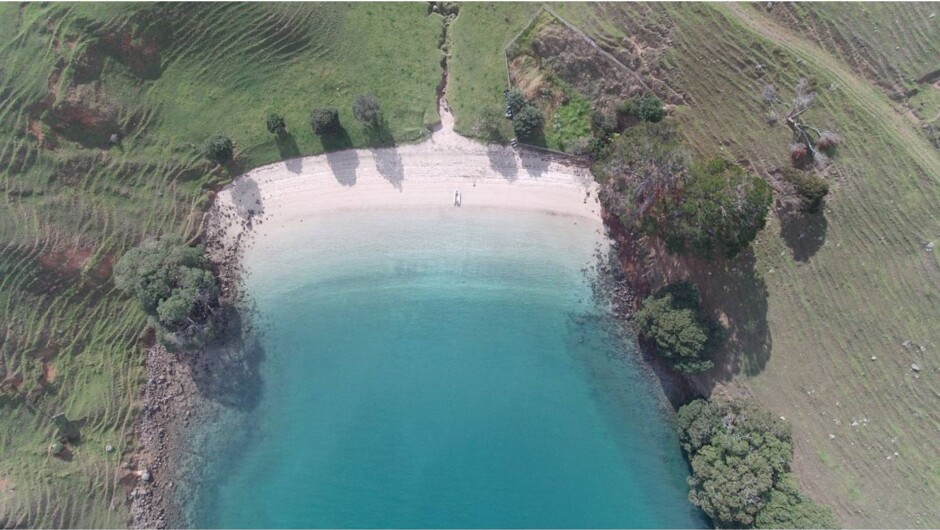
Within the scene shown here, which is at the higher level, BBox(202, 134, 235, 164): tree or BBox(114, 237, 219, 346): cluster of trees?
BBox(202, 134, 235, 164): tree

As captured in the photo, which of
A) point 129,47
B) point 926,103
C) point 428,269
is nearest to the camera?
point 926,103

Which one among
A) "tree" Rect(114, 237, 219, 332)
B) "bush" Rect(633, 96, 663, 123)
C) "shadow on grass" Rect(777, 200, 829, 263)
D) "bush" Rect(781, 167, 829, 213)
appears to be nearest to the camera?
"bush" Rect(781, 167, 829, 213)

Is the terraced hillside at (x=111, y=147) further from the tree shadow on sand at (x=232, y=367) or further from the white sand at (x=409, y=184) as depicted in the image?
the tree shadow on sand at (x=232, y=367)

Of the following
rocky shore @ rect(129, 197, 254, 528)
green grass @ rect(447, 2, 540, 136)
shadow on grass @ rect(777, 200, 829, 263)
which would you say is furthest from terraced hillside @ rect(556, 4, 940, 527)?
rocky shore @ rect(129, 197, 254, 528)

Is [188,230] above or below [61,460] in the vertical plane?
above

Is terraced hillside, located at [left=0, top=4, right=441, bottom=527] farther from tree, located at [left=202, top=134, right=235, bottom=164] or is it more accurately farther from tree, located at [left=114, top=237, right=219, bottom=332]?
tree, located at [left=114, top=237, right=219, bottom=332]

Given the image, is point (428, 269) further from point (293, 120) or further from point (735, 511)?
point (735, 511)

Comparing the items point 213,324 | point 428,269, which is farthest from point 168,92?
point 428,269

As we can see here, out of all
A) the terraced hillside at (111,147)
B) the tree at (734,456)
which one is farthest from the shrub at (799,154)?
the terraced hillside at (111,147)
